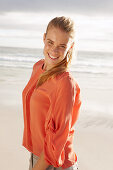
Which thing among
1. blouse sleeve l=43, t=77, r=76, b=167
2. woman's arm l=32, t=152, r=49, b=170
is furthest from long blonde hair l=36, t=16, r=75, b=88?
woman's arm l=32, t=152, r=49, b=170

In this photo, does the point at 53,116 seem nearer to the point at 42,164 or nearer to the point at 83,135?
the point at 42,164

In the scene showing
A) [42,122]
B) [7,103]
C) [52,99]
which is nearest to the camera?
[52,99]

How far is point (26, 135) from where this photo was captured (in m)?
1.69

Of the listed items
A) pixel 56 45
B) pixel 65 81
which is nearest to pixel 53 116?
pixel 65 81

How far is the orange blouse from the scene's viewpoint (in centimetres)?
135

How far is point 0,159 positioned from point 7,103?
312 centimetres

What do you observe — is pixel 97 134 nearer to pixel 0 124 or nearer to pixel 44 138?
pixel 0 124

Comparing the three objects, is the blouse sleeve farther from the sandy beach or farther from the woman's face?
the sandy beach

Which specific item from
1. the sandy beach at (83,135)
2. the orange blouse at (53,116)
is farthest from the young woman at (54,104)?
the sandy beach at (83,135)

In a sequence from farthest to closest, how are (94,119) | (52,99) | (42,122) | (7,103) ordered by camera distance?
(7,103)
(94,119)
(42,122)
(52,99)

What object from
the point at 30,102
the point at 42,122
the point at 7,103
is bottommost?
the point at 7,103

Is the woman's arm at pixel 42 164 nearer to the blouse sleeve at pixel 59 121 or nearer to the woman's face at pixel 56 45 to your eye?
the blouse sleeve at pixel 59 121

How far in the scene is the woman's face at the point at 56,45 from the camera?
4.79ft

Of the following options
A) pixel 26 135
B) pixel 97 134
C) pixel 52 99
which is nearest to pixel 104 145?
pixel 97 134
